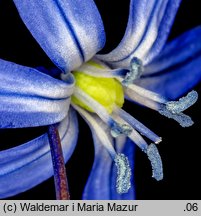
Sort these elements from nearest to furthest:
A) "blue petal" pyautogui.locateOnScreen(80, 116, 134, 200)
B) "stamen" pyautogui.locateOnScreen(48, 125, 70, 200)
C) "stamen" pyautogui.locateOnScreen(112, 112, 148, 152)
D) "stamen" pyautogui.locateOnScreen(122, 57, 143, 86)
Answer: "stamen" pyautogui.locateOnScreen(48, 125, 70, 200) < "stamen" pyautogui.locateOnScreen(122, 57, 143, 86) < "stamen" pyautogui.locateOnScreen(112, 112, 148, 152) < "blue petal" pyautogui.locateOnScreen(80, 116, 134, 200)

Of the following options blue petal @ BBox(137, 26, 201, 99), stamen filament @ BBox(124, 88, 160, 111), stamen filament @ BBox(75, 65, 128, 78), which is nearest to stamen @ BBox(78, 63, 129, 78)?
stamen filament @ BBox(75, 65, 128, 78)

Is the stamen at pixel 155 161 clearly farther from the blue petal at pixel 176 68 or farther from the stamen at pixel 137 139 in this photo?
the blue petal at pixel 176 68

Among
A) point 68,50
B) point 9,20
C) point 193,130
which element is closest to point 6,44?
point 9,20

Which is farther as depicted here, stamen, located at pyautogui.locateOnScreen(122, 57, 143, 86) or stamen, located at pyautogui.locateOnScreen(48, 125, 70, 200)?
stamen, located at pyautogui.locateOnScreen(122, 57, 143, 86)

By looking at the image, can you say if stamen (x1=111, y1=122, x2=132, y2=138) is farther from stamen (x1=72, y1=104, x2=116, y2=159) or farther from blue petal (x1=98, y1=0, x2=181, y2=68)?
blue petal (x1=98, y1=0, x2=181, y2=68)

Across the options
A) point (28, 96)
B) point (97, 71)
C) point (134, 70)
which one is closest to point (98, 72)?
point (97, 71)

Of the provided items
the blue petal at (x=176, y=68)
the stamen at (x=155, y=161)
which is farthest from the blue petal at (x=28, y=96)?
the blue petal at (x=176, y=68)

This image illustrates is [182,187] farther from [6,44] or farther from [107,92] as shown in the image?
[6,44]
